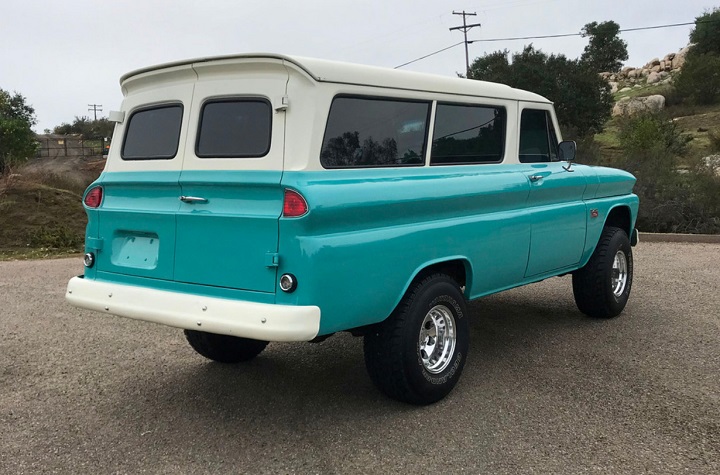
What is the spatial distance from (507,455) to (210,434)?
1.63m

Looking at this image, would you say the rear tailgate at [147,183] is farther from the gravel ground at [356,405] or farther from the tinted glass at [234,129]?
the gravel ground at [356,405]

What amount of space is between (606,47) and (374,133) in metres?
74.9

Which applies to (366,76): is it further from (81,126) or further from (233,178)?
(81,126)

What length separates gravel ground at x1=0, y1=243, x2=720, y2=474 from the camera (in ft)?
11.7

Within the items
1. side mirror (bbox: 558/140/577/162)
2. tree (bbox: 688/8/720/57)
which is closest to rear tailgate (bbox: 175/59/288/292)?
side mirror (bbox: 558/140/577/162)

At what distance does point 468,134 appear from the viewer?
4.85 meters

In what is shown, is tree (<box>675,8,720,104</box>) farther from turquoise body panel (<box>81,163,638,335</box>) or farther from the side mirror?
turquoise body panel (<box>81,163,638,335</box>)

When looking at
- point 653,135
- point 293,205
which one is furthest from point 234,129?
point 653,135

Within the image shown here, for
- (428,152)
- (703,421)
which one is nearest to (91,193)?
(428,152)

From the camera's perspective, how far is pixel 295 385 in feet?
15.5

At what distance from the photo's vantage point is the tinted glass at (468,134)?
458 cm

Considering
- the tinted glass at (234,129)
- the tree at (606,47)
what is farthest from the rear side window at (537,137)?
the tree at (606,47)

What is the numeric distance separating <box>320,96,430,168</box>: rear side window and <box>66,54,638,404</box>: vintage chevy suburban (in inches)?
0.4

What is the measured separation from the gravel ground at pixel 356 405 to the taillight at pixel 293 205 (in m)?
1.25
